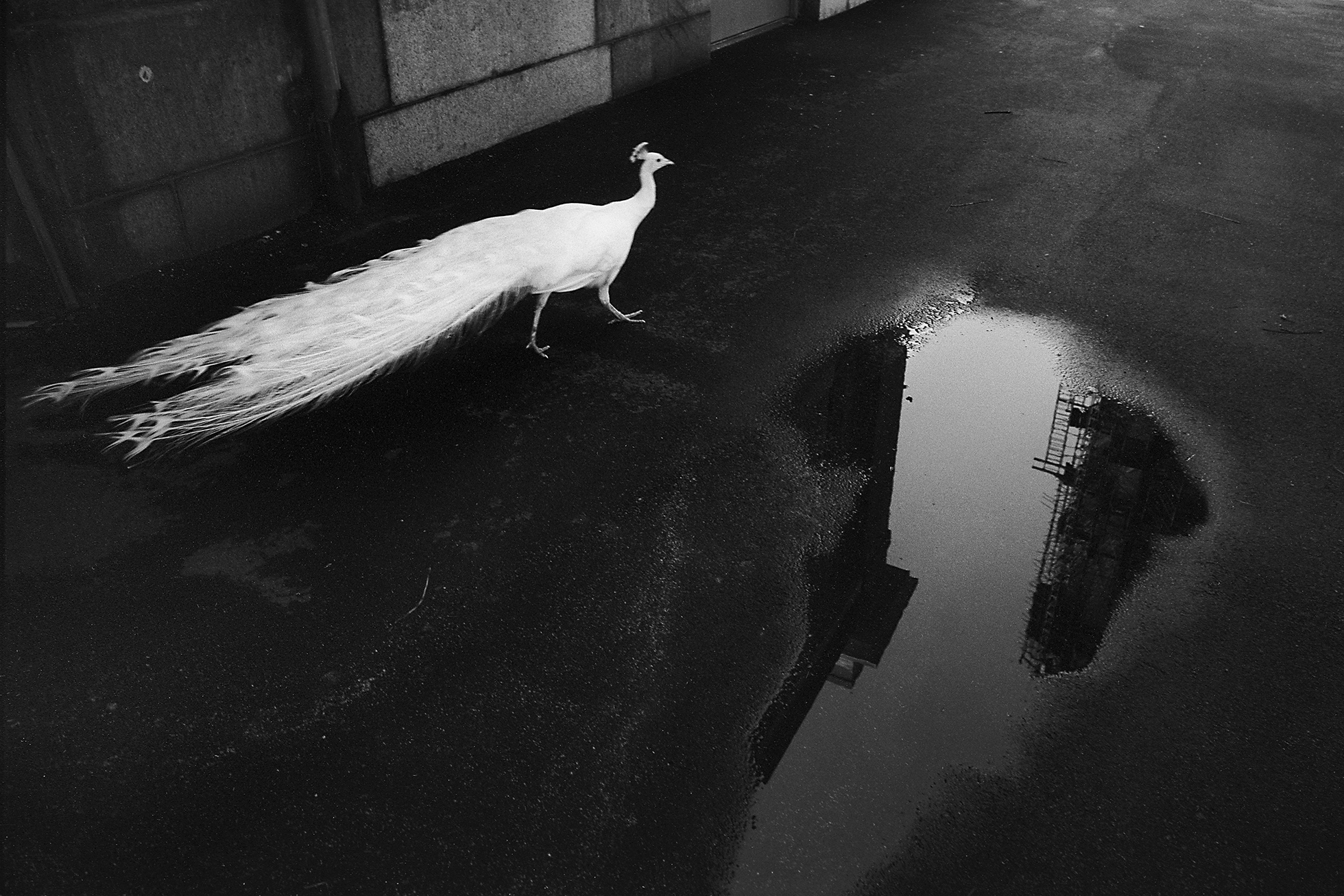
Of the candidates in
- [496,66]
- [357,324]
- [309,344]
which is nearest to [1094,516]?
[357,324]

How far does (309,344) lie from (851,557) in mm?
2671

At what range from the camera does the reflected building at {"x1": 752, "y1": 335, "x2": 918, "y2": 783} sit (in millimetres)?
3617

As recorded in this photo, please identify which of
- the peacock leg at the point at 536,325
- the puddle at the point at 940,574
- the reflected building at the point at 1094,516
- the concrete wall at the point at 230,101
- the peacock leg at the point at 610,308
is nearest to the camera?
the puddle at the point at 940,574

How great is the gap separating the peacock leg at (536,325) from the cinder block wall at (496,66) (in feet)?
8.71

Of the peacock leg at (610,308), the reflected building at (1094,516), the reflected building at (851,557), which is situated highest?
the peacock leg at (610,308)

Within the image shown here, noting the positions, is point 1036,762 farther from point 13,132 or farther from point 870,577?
point 13,132

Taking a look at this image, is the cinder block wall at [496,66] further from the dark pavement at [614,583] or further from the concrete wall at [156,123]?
the concrete wall at [156,123]

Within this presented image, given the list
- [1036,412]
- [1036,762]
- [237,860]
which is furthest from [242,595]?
[1036,412]

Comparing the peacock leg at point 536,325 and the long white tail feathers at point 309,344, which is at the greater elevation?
the long white tail feathers at point 309,344

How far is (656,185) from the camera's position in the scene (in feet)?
25.3

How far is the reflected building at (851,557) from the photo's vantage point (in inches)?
142

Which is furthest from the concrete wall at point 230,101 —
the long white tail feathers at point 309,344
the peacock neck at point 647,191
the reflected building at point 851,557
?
the reflected building at point 851,557

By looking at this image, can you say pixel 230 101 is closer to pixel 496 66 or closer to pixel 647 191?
pixel 496 66

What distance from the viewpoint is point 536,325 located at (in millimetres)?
5504
